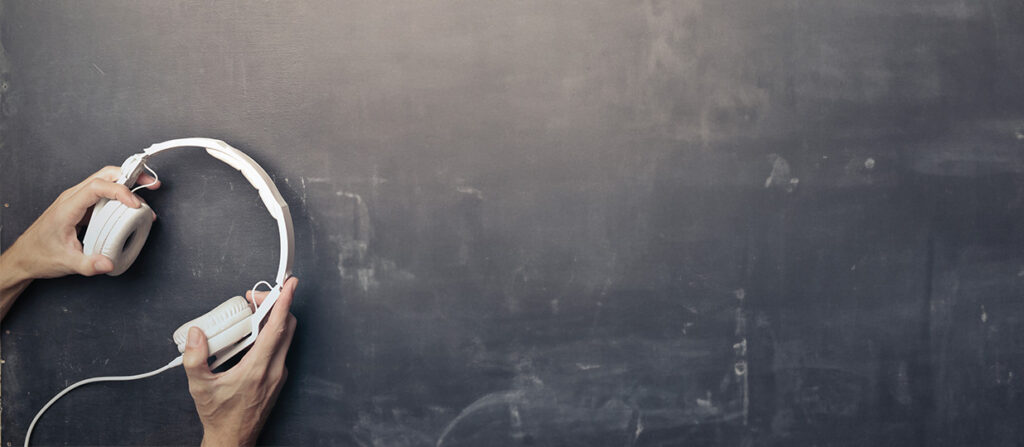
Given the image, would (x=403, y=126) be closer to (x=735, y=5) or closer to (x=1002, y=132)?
(x=735, y=5)

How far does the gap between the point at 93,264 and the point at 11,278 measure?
0.23m

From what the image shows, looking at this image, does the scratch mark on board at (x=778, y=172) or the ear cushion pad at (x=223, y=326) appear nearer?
the ear cushion pad at (x=223, y=326)

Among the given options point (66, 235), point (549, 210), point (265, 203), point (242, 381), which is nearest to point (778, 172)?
point (549, 210)

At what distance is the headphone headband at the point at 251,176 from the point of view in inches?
39.5

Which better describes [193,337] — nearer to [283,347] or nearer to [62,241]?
[283,347]

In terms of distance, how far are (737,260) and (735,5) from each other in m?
0.48

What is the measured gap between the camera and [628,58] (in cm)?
115

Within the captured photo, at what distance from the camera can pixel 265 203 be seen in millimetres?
1024

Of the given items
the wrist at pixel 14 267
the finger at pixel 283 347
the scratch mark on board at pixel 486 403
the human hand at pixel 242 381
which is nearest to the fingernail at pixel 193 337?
the human hand at pixel 242 381

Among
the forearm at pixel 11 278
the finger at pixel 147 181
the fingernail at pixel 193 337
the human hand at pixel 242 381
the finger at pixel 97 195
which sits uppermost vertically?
the finger at pixel 147 181

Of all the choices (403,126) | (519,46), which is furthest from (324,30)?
(519,46)

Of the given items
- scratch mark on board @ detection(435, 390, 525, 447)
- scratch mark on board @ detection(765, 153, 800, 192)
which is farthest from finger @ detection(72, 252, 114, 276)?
scratch mark on board @ detection(765, 153, 800, 192)

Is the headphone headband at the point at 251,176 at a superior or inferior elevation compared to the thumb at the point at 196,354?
superior

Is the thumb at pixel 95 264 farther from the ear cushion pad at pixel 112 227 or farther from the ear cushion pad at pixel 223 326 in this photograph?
the ear cushion pad at pixel 223 326
